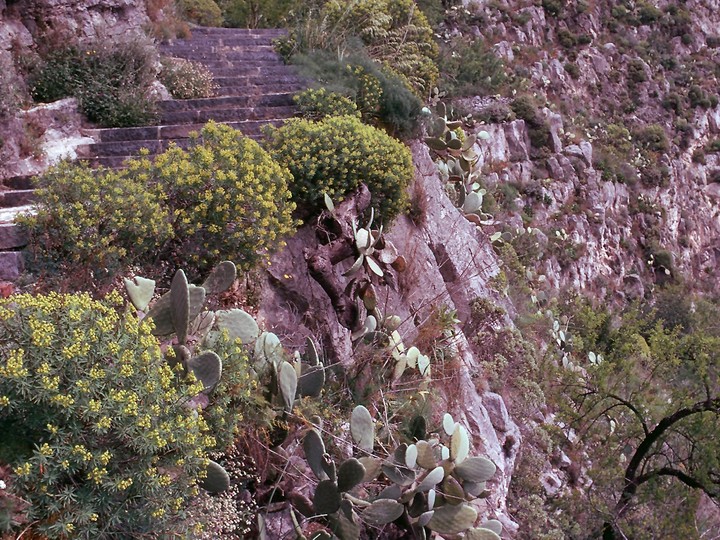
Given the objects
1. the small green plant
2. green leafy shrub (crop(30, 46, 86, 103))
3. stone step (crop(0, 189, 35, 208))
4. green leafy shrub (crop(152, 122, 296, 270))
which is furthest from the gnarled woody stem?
green leafy shrub (crop(30, 46, 86, 103))

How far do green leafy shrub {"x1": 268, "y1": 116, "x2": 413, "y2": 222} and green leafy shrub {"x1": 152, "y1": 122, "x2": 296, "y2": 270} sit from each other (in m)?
1.03

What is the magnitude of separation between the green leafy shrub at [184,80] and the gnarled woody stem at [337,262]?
397 centimetres

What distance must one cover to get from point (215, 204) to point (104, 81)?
14.2ft

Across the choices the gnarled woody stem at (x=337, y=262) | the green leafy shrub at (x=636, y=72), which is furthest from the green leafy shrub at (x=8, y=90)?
the green leafy shrub at (x=636, y=72)

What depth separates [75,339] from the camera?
317cm

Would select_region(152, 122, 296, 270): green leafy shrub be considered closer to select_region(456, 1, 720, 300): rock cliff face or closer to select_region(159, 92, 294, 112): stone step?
select_region(159, 92, 294, 112): stone step

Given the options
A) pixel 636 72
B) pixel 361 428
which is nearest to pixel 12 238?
pixel 361 428

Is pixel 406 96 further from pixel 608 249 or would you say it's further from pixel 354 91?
pixel 608 249

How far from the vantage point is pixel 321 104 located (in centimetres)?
901

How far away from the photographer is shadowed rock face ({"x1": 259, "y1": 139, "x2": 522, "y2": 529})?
6359 millimetres

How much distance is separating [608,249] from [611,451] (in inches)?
522

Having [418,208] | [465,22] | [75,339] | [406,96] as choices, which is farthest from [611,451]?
[465,22]

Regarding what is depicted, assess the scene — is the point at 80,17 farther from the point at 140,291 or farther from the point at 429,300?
the point at 140,291

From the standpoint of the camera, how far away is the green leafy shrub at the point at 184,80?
9742 millimetres
